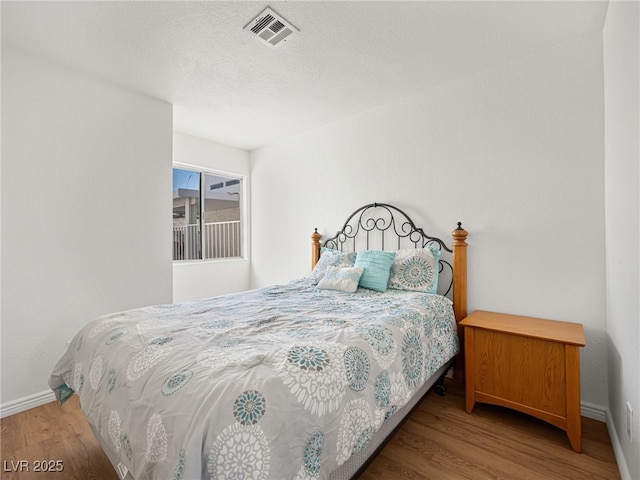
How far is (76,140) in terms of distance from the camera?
8.06ft

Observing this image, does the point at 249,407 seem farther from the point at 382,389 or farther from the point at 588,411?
the point at 588,411

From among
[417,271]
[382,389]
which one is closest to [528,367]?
[417,271]

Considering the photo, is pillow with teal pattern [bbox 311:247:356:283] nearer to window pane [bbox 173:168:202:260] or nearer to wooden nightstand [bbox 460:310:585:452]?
wooden nightstand [bbox 460:310:585:452]

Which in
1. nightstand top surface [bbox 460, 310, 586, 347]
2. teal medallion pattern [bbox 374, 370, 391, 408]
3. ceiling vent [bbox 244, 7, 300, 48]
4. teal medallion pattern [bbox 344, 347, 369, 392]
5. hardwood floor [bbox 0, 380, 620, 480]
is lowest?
hardwood floor [bbox 0, 380, 620, 480]

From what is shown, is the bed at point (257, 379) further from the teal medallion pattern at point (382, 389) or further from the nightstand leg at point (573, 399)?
the nightstand leg at point (573, 399)

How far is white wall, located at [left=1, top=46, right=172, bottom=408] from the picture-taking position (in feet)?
7.11

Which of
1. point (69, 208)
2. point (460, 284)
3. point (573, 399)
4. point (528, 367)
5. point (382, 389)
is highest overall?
point (69, 208)

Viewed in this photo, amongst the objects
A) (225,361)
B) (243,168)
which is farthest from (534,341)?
(243,168)

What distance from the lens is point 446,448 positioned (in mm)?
1697

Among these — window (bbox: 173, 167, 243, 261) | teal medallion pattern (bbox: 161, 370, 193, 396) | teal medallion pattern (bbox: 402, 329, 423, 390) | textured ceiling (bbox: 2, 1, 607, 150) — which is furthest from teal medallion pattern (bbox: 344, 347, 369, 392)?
window (bbox: 173, 167, 243, 261)

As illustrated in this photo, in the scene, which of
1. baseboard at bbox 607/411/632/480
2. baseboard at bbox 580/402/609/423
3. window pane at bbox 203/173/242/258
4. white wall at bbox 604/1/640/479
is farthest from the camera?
window pane at bbox 203/173/242/258

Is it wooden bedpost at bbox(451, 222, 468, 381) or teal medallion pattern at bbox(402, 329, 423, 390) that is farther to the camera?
wooden bedpost at bbox(451, 222, 468, 381)

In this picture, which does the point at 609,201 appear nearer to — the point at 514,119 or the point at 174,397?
the point at 514,119

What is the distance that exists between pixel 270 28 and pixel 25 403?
309 cm
